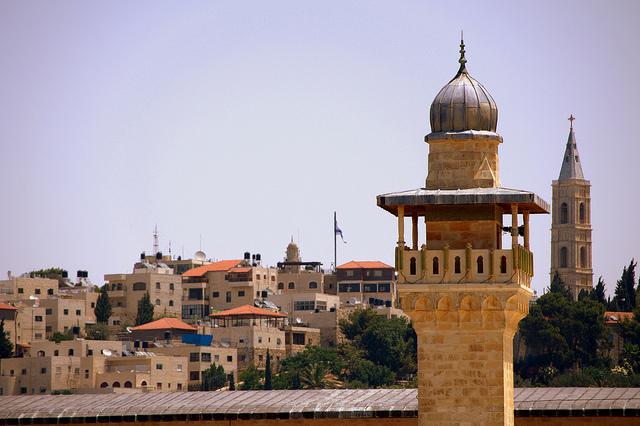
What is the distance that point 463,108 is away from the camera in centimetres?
3622

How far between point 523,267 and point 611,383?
9136 cm

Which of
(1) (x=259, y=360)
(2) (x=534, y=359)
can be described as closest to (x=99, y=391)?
(1) (x=259, y=360)

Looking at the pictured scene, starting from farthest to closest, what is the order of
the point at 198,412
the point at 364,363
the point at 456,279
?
the point at 364,363
the point at 198,412
the point at 456,279

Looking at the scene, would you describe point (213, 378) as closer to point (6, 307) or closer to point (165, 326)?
point (165, 326)

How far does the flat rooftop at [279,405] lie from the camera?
45938 millimetres

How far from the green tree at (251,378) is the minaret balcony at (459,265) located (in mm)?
132250

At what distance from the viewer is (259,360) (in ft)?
633

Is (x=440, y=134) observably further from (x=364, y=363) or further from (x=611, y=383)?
(x=364, y=363)

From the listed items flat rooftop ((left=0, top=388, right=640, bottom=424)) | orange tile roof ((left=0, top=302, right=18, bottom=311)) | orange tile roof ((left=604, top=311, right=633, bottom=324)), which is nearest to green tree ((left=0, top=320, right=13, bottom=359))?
orange tile roof ((left=0, top=302, right=18, bottom=311))

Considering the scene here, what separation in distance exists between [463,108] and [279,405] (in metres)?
14.4

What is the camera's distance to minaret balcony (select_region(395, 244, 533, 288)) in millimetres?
35719

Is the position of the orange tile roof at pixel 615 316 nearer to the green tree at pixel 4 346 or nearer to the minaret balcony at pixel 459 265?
the green tree at pixel 4 346

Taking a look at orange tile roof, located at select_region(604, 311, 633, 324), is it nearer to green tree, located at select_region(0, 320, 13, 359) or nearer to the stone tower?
green tree, located at select_region(0, 320, 13, 359)

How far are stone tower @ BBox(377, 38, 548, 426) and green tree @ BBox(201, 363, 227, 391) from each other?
146203 mm
